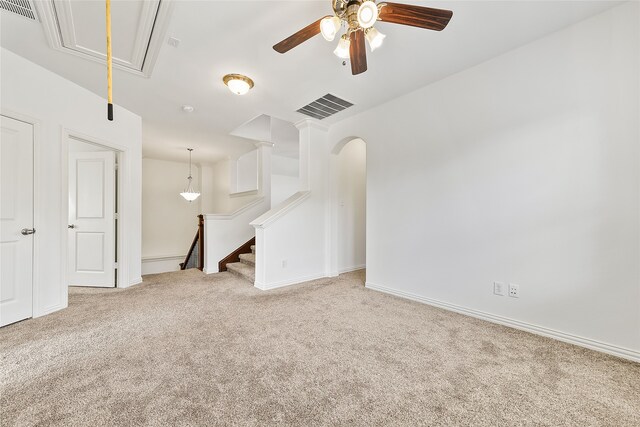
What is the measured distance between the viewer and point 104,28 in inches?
81.6

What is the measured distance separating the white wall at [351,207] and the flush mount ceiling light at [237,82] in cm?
204

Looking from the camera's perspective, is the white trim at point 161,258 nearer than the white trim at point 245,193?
No

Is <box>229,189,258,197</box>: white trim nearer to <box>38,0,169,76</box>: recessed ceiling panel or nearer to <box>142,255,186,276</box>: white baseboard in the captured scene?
<box>142,255,186,276</box>: white baseboard

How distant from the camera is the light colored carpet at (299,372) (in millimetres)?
1271

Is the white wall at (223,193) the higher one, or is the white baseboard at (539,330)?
the white wall at (223,193)

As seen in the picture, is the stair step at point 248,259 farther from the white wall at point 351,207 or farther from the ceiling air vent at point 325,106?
the ceiling air vent at point 325,106

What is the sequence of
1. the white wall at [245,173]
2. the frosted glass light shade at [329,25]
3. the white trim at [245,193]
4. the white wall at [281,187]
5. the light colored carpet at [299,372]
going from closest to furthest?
the light colored carpet at [299,372] → the frosted glass light shade at [329,25] → the white trim at [245,193] → the white wall at [245,173] → the white wall at [281,187]

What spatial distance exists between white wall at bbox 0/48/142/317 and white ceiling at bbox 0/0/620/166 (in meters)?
0.16

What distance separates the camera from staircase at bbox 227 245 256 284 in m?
3.89

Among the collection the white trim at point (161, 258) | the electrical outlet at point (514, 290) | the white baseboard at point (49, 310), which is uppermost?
the electrical outlet at point (514, 290)

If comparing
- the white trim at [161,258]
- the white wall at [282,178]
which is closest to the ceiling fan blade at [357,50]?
the white wall at [282,178]

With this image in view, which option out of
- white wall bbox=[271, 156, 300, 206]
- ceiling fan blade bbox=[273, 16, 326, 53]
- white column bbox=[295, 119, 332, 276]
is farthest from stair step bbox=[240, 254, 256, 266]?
ceiling fan blade bbox=[273, 16, 326, 53]

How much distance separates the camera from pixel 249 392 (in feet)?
4.67

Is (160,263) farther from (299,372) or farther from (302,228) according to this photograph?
(299,372)
